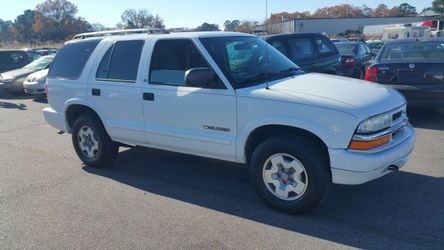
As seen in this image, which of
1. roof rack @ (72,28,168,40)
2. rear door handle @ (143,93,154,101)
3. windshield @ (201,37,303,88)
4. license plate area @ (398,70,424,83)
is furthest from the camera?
license plate area @ (398,70,424,83)

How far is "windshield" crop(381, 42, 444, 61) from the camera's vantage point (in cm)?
754

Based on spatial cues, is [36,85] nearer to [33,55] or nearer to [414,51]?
[33,55]

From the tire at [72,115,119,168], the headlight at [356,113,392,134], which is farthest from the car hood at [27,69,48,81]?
the headlight at [356,113,392,134]

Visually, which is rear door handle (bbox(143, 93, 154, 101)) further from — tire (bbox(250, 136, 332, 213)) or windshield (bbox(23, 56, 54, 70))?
windshield (bbox(23, 56, 54, 70))

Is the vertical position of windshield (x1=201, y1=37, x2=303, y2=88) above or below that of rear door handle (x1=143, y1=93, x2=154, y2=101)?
above

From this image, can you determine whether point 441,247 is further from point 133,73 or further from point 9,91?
point 9,91

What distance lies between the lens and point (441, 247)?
134 inches

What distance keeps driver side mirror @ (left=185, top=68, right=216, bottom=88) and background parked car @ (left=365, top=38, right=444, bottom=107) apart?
4579 mm

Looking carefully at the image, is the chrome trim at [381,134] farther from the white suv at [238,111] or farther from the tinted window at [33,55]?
the tinted window at [33,55]

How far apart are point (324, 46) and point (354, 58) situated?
2588 mm

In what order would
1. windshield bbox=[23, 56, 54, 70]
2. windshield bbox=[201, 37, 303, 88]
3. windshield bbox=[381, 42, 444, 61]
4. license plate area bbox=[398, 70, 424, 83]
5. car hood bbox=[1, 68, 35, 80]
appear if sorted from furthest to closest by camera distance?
1. windshield bbox=[23, 56, 54, 70]
2. car hood bbox=[1, 68, 35, 80]
3. windshield bbox=[381, 42, 444, 61]
4. license plate area bbox=[398, 70, 424, 83]
5. windshield bbox=[201, 37, 303, 88]

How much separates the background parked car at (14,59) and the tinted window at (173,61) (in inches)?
537

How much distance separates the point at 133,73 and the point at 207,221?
2.18 m

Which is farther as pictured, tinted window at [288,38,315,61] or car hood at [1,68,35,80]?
car hood at [1,68,35,80]
